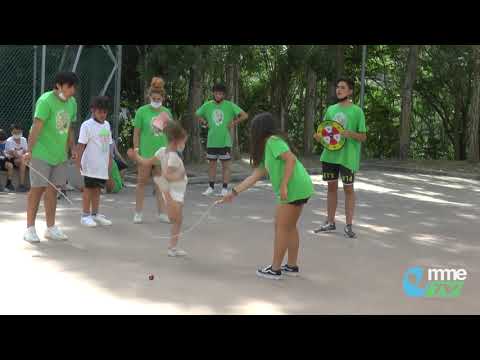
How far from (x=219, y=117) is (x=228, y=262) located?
5.61 m

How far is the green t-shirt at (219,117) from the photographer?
40.9 feet

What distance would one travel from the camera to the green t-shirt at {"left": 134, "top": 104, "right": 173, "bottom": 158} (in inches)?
375

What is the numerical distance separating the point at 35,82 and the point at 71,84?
7.20 m

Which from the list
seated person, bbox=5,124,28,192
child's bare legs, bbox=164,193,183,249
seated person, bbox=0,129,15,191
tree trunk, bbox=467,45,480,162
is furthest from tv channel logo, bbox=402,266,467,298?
tree trunk, bbox=467,45,480,162

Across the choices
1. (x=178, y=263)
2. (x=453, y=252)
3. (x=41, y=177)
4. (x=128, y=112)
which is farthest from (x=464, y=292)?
(x=128, y=112)

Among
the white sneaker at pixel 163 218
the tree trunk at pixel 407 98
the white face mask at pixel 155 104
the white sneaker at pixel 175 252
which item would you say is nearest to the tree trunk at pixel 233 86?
the tree trunk at pixel 407 98

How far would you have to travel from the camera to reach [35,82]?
14.7m

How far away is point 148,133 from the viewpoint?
31.3ft

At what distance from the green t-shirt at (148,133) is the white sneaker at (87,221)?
1.15m

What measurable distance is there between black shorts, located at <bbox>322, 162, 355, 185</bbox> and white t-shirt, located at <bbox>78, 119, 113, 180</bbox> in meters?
2.65

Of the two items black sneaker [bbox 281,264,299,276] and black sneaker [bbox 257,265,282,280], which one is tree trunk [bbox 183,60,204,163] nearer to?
black sneaker [bbox 281,264,299,276]

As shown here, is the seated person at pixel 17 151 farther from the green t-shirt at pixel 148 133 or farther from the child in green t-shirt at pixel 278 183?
the child in green t-shirt at pixel 278 183

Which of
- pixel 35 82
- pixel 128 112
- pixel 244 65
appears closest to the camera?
pixel 35 82

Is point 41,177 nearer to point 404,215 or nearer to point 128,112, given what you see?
point 404,215
